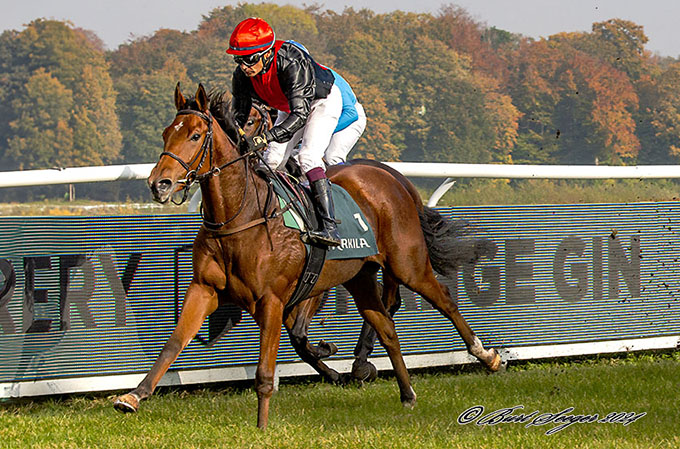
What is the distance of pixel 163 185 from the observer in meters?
4.23

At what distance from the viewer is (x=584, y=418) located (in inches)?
197

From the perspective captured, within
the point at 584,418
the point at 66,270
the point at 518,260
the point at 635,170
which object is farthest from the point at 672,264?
the point at 66,270

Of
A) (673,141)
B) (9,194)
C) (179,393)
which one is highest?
(179,393)

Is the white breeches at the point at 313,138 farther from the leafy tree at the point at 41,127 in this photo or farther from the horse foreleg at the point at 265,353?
the leafy tree at the point at 41,127

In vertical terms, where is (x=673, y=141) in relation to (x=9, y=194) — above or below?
above

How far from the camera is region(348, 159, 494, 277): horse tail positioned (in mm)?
5930

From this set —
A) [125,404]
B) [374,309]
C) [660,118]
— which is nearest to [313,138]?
[374,309]

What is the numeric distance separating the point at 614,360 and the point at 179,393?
10.2 ft

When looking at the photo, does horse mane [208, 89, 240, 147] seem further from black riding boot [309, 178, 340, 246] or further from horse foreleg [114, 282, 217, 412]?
horse foreleg [114, 282, 217, 412]

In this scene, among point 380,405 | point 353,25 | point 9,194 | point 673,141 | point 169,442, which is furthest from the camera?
point 353,25

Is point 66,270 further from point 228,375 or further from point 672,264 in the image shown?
point 672,264

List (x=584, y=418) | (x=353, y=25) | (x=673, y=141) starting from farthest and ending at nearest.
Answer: (x=353, y=25) < (x=673, y=141) < (x=584, y=418)

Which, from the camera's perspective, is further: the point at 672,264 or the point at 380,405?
the point at 672,264

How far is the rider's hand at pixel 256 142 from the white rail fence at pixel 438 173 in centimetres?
94
